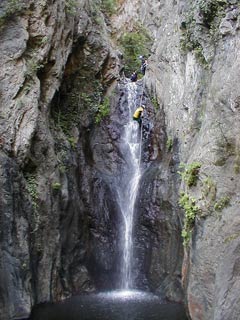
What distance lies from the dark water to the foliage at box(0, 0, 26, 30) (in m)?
8.82

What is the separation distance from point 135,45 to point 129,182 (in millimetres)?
10876

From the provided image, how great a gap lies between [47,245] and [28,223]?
130 centimetres

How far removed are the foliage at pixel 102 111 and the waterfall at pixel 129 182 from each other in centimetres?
99

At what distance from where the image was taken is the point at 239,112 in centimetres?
1025

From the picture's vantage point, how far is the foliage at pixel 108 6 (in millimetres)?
25938

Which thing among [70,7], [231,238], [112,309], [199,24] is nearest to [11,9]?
[70,7]

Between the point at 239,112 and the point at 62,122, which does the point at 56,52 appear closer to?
the point at 62,122

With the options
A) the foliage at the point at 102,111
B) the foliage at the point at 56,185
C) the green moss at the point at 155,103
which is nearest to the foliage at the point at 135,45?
the green moss at the point at 155,103

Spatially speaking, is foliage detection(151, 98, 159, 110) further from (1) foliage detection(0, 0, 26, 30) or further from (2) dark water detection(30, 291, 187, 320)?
(2) dark water detection(30, 291, 187, 320)

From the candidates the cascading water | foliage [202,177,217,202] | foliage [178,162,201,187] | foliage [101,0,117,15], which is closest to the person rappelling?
the cascading water

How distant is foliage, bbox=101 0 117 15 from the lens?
25.9 metres

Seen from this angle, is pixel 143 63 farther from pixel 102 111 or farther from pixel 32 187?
pixel 32 187

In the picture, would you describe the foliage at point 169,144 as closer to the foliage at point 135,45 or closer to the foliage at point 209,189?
the foliage at point 209,189

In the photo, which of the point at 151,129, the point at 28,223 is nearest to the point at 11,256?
the point at 28,223
